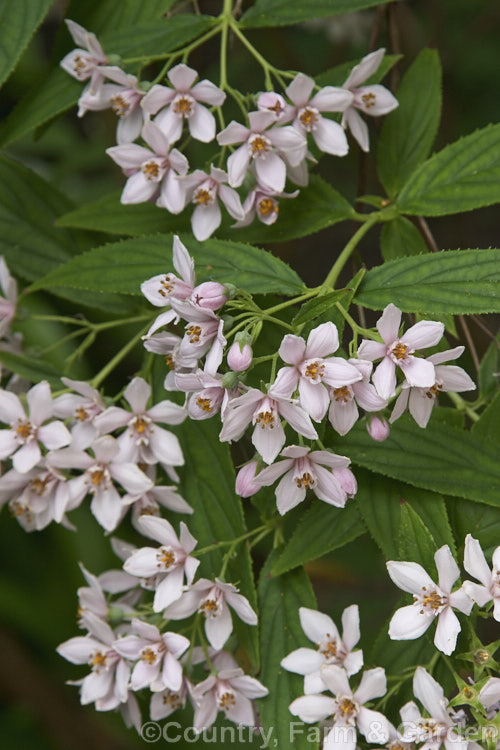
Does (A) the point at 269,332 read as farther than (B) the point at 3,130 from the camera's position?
No

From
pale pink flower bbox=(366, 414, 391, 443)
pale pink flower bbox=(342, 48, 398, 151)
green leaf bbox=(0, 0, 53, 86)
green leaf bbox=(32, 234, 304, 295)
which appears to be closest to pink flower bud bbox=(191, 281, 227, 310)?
green leaf bbox=(32, 234, 304, 295)

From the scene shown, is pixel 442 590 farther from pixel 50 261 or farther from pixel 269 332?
pixel 50 261

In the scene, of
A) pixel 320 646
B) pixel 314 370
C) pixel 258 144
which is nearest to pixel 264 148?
pixel 258 144

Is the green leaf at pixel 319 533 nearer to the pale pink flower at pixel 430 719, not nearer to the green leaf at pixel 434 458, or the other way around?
the green leaf at pixel 434 458

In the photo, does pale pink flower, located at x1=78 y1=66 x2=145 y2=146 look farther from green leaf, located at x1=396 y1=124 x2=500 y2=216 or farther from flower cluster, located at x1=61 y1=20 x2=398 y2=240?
green leaf, located at x1=396 y1=124 x2=500 y2=216

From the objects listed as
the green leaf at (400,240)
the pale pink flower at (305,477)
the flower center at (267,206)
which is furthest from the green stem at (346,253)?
the pale pink flower at (305,477)

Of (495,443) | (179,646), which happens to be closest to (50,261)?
(179,646)
